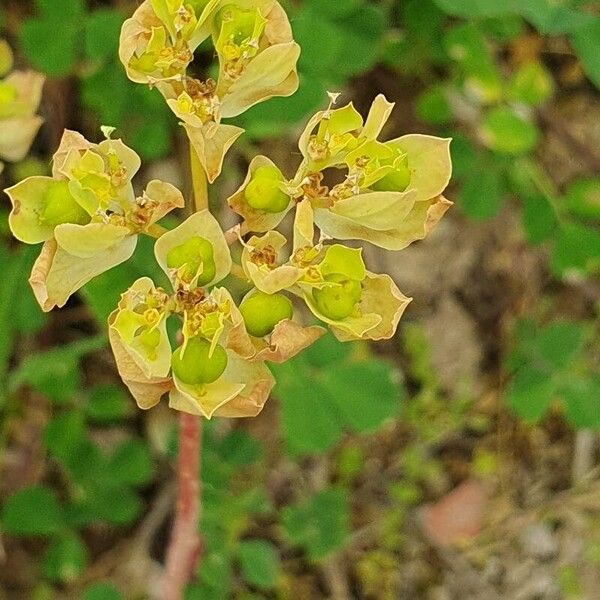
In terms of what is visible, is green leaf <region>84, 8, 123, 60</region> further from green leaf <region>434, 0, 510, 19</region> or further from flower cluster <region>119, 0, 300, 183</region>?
flower cluster <region>119, 0, 300, 183</region>

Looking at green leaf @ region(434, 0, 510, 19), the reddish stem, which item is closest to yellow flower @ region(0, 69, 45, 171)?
the reddish stem

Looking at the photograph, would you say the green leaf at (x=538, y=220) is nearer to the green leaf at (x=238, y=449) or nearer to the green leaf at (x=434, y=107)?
the green leaf at (x=434, y=107)

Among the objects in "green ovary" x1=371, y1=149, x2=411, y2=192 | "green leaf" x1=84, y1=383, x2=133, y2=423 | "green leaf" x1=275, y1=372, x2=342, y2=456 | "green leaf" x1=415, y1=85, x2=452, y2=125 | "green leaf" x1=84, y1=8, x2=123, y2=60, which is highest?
"green ovary" x1=371, y1=149, x2=411, y2=192

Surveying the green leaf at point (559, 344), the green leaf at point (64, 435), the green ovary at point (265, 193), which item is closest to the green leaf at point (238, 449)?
the green leaf at point (64, 435)

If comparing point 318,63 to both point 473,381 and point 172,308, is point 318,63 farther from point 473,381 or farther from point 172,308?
point 473,381

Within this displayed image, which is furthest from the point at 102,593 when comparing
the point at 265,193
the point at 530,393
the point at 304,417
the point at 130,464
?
the point at 265,193

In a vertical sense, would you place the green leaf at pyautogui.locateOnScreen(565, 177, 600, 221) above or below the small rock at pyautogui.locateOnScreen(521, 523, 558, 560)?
above
